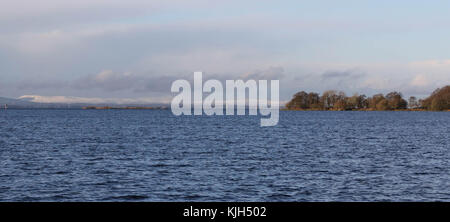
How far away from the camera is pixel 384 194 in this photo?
2878 centimetres

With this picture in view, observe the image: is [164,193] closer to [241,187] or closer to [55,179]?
[241,187]

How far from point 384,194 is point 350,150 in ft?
96.9

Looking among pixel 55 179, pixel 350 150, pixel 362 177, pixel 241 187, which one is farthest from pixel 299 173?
pixel 350 150

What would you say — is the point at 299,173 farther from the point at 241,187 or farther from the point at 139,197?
the point at 139,197

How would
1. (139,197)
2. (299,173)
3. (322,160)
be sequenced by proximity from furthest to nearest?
(322,160) → (299,173) → (139,197)
